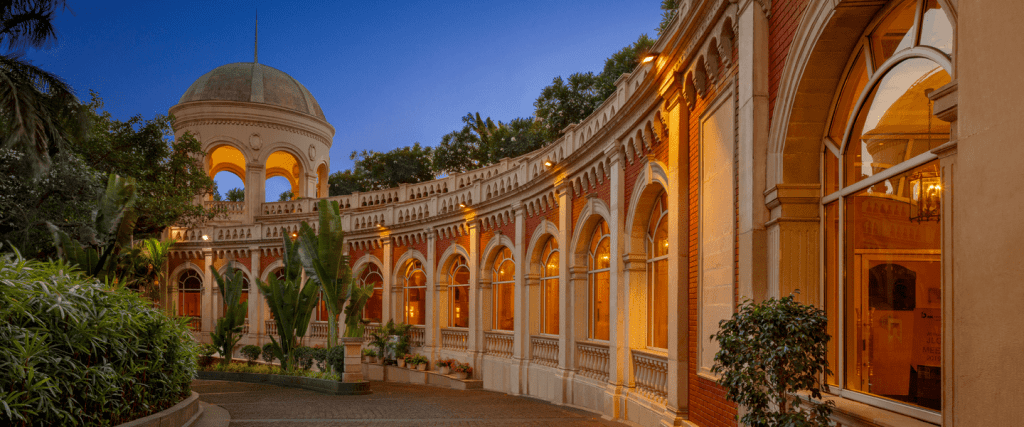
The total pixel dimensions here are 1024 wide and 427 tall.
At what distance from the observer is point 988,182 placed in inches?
142

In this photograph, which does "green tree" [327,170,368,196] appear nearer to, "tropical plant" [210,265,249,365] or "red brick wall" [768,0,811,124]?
"tropical plant" [210,265,249,365]

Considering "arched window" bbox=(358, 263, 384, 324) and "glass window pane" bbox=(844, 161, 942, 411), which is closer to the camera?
"glass window pane" bbox=(844, 161, 942, 411)

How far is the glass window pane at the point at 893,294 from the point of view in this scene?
514 cm

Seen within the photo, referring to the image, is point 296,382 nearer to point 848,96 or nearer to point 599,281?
point 599,281

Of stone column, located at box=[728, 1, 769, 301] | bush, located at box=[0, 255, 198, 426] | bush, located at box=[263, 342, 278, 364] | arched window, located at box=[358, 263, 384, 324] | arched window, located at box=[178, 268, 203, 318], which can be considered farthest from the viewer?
arched window, located at box=[178, 268, 203, 318]

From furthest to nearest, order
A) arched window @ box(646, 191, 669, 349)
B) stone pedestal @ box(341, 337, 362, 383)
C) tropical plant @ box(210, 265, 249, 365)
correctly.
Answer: tropical plant @ box(210, 265, 249, 365) → stone pedestal @ box(341, 337, 362, 383) → arched window @ box(646, 191, 669, 349)

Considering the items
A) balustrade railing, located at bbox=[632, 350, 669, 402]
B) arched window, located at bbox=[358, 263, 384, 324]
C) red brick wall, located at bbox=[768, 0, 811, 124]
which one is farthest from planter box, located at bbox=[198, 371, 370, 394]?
red brick wall, located at bbox=[768, 0, 811, 124]

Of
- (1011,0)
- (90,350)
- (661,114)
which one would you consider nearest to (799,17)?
(1011,0)

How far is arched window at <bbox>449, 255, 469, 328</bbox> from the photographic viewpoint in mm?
23797

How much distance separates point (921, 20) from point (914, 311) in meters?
2.07

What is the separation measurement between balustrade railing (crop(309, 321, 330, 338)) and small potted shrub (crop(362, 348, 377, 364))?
462cm

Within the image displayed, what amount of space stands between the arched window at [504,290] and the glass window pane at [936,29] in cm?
1611

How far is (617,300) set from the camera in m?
13.2

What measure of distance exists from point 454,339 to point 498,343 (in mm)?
2882
